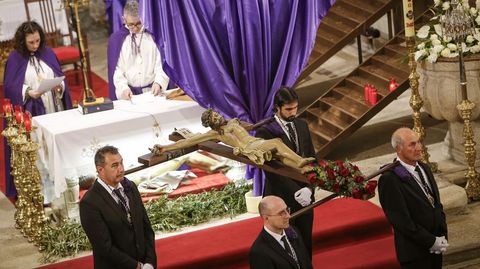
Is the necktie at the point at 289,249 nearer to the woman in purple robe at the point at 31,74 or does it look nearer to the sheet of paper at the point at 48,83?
the sheet of paper at the point at 48,83

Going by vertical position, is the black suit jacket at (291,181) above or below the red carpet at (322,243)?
above

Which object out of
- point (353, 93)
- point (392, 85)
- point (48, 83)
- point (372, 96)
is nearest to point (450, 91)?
point (392, 85)

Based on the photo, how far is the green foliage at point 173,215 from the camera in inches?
331

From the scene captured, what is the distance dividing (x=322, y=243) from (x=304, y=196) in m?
1.59

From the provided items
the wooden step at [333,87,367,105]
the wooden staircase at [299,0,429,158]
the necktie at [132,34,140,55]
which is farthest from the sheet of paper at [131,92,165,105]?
the wooden step at [333,87,367,105]

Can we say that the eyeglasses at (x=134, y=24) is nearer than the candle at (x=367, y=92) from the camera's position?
Yes

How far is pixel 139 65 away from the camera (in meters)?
10.1

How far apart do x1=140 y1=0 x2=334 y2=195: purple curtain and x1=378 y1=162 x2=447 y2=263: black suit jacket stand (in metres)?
2.08

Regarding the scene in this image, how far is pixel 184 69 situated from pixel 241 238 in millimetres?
1587

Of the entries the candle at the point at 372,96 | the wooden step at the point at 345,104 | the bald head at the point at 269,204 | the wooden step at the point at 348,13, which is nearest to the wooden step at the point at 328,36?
the wooden step at the point at 348,13

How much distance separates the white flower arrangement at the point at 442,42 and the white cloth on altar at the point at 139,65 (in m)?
2.45

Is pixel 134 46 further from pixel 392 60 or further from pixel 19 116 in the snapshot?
pixel 392 60

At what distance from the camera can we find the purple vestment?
33.0ft

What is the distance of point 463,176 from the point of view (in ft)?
29.9
